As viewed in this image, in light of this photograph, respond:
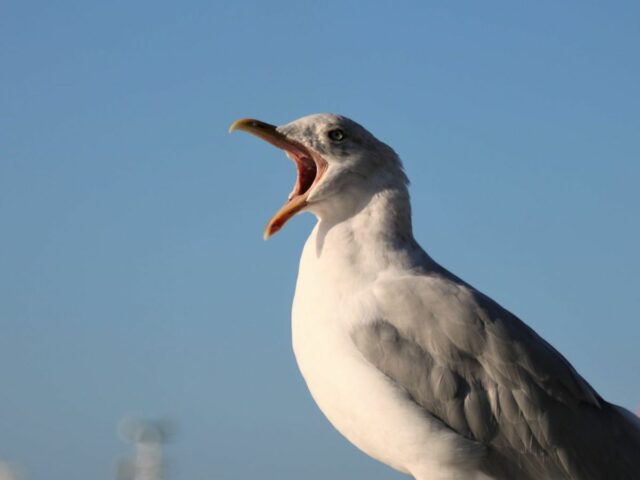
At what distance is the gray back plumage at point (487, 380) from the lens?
5.25 meters

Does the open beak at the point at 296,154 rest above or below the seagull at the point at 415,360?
above

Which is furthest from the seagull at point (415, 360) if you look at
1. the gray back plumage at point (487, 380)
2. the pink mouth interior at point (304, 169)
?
the pink mouth interior at point (304, 169)

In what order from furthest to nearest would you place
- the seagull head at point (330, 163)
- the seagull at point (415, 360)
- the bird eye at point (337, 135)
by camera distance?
the bird eye at point (337, 135), the seagull head at point (330, 163), the seagull at point (415, 360)

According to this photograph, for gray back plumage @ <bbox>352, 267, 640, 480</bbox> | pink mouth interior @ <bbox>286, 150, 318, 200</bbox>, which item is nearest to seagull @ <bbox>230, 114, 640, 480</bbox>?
gray back plumage @ <bbox>352, 267, 640, 480</bbox>

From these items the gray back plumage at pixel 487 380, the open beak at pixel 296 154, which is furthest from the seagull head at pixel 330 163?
the gray back plumage at pixel 487 380

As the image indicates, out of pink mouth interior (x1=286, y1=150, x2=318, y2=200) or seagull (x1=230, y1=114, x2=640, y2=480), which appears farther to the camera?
pink mouth interior (x1=286, y1=150, x2=318, y2=200)

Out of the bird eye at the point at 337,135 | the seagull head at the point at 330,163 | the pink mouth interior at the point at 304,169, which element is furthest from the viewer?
the pink mouth interior at the point at 304,169

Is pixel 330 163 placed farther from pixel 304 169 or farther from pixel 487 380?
pixel 487 380

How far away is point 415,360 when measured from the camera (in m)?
5.29

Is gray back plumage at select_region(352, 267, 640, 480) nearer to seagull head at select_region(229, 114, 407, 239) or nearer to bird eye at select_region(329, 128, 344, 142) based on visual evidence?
seagull head at select_region(229, 114, 407, 239)

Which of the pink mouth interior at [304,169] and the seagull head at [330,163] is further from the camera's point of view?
the pink mouth interior at [304,169]

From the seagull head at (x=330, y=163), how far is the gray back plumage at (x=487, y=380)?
536 millimetres

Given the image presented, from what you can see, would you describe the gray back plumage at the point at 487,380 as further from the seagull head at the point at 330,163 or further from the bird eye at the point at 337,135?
the bird eye at the point at 337,135

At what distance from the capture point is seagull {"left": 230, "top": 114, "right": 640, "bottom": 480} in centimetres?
520
